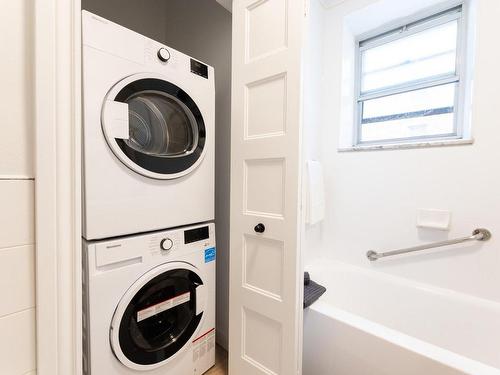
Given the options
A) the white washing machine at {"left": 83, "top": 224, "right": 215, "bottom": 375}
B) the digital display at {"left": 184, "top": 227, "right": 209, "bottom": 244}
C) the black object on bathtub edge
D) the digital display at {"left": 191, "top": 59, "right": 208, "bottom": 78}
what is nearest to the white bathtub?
the black object on bathtub edge

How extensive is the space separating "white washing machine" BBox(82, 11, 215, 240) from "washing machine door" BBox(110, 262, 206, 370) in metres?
0.24

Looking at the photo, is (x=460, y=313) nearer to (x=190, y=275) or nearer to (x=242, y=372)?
(x=242, y=372)

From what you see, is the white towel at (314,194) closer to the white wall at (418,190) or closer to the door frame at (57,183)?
the white wall at (418,190)

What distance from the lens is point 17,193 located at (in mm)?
555

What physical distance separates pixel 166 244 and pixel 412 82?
6.52ft

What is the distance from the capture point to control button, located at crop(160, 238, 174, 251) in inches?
39.9

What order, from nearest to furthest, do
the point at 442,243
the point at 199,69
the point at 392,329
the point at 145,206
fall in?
the point at 145,206
the point at 199,69
the point at 392,329
the point at 442,243

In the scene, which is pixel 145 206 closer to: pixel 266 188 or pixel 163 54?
pixel 266 188

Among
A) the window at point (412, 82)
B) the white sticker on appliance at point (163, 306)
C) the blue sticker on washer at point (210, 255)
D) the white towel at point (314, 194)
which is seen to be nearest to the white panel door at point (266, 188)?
the blue sticker on washer at point (210, 255)

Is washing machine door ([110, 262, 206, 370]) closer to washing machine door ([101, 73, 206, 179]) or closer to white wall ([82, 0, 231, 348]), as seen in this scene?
white wall ([82, 0, 231, 348])

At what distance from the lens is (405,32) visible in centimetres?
173

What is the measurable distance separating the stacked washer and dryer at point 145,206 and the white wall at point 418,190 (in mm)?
1077

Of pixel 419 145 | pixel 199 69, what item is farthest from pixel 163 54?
pixel 419 145

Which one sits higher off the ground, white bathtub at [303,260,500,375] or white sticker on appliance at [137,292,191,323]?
white sticker on appliance at [137,292,191,323]
